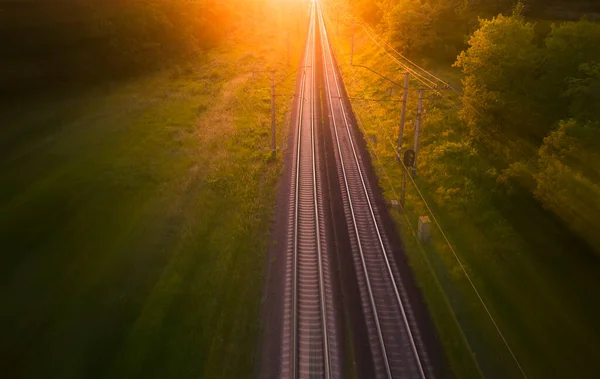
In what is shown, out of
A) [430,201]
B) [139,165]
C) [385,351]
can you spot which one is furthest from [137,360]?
[430,201]

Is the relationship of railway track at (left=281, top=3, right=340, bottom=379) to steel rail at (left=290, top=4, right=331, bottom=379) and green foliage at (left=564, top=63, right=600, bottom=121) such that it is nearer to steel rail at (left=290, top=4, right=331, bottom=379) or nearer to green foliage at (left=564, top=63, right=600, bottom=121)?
steel rail at (left=290, top=4, right=331, bottom=379)

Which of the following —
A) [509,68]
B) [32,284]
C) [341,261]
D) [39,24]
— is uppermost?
[39,24]

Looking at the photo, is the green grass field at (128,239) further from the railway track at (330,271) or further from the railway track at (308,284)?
the railway track at (330,271)

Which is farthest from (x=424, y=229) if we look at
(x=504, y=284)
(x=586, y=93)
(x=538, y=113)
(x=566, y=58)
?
(x=566, y=58)

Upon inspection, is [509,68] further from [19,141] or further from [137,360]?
[19,141]

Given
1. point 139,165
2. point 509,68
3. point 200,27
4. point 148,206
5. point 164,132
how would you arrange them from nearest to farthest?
1. point 148,206
2. point 509,68
3. point 139,165
4. point 164,132
5. point 200,27

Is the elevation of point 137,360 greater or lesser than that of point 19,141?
lesser

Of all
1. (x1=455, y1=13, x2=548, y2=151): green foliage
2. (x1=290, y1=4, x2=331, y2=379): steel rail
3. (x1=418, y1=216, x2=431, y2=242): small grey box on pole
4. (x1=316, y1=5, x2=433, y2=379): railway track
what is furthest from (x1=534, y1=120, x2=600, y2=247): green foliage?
(x1=290, y1=4, x2=331, y2=379): steel rail

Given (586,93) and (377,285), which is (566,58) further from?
(377,285)

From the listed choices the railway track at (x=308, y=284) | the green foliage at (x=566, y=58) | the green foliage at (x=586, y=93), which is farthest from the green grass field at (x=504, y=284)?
the green foliage at (x=566, y=58)
